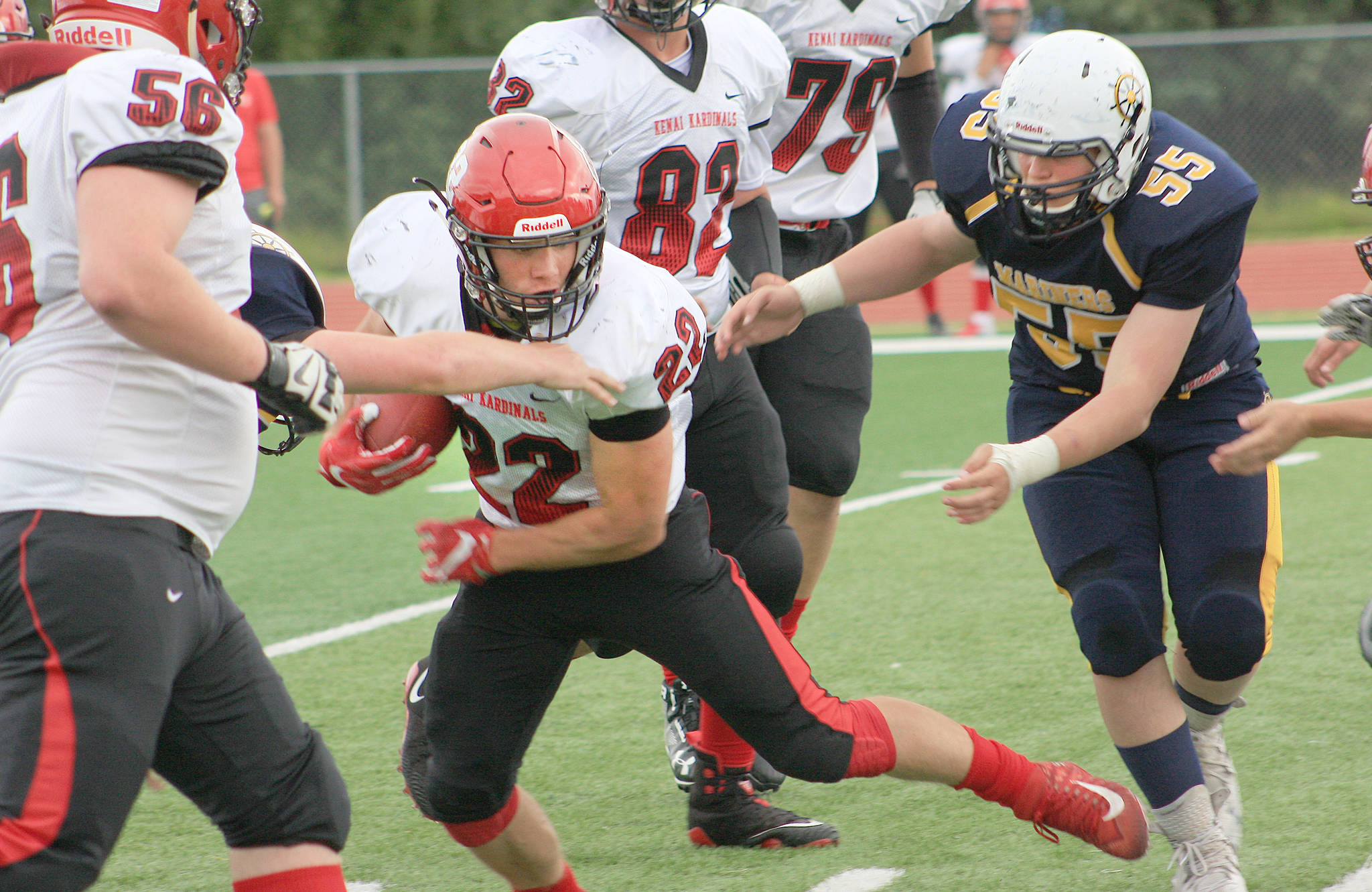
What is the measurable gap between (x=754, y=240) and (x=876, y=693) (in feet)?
3.96

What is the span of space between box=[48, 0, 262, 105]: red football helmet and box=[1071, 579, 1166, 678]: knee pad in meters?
1.70

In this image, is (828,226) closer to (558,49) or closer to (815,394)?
(815,394)

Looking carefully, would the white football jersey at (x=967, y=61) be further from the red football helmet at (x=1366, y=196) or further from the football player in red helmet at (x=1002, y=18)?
the red football helmet at (x=1366, y=196)

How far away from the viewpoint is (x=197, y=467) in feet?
6.68

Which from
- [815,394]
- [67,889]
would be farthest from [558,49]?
[67,889]

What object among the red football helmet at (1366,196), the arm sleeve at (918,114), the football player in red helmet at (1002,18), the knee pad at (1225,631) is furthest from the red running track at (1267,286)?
the knee pad at (1225,631)

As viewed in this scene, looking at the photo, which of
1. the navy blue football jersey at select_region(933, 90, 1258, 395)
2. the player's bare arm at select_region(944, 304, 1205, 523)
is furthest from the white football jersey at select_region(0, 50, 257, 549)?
the navy blue football jersey at select_region(933, 90, 1258, 395)

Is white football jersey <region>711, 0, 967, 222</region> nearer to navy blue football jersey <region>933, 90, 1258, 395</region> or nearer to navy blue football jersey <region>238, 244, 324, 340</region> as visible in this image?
navy blue football jersey <region>933, 90, 1258, 395</region>

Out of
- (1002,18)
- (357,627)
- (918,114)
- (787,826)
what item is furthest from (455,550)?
(1002,18)

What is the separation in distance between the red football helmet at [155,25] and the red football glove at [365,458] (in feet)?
2.05

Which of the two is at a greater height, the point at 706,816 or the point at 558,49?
the point at 558,49

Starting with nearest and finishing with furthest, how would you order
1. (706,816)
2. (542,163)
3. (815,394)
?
(542,163) < (706,816) < (815,394)

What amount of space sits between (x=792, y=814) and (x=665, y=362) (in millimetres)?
1204

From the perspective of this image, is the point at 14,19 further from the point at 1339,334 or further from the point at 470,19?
the point at 470,19
